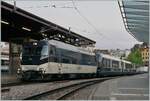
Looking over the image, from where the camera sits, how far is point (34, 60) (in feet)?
86.4

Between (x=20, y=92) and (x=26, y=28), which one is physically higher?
(x=26, y=28)

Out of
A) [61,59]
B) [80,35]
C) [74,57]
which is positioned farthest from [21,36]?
[61,59]

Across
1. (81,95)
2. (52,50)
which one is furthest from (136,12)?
(52,50)

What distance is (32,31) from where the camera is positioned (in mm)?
37344

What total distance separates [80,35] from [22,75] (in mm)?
18932

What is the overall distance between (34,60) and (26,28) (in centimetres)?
1012

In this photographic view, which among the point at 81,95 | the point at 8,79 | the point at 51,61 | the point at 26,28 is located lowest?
the point at 81,95

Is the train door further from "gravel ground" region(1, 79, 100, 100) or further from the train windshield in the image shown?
"gravel ground" region(1, 79, 100, 100)

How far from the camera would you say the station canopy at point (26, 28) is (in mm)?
29112

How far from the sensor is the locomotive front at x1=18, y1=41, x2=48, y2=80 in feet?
85.2

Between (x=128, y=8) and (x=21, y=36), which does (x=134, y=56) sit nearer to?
(x=21, y=36)

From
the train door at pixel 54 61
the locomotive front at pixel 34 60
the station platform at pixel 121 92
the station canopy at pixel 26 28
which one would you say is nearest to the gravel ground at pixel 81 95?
the station platform at pixel 121 92

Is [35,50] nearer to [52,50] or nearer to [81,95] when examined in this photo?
[52,50]

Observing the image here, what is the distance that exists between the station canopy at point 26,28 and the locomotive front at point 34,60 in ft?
9.93
